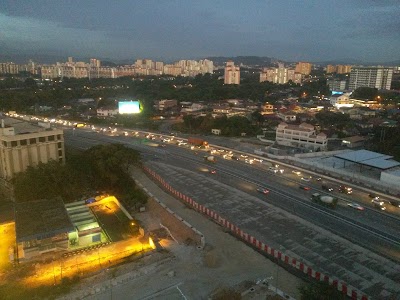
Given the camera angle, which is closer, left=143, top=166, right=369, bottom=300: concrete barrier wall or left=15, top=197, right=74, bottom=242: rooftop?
left=143, top=166, right=369, bottom=300: concrete barrier wall

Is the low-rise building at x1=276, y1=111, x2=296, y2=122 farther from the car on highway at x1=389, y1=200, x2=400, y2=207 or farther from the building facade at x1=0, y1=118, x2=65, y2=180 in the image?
the building facade at x1=0, y1=118, x2=65, y2=180

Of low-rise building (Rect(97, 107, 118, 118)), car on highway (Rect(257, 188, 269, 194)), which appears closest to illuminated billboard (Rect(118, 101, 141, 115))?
low-rise building (Rect(97, 107, 118, 118))

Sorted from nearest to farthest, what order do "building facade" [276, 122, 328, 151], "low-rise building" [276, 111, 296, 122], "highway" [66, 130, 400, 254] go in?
"highway" [66, 130, 400, 254] < "building facade" [276, 122, 328, 151] < "low-rise building" [276, 111, 296, 122]

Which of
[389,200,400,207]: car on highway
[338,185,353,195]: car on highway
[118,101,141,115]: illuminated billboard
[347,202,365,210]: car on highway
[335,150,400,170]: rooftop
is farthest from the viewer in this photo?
[118,101,141,115]: illuminated billboard

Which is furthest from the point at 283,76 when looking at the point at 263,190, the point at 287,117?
the point at 263,190

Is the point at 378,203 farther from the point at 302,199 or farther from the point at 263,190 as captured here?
the point at 263,190

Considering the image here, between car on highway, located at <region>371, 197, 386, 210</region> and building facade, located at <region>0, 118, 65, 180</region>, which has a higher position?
building facade, located at <region>0, 118, 65, 180</region>
